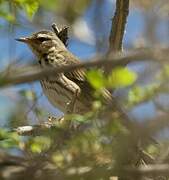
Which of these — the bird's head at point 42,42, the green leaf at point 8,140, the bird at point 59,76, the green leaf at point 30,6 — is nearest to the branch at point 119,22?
the bird at point 59,76

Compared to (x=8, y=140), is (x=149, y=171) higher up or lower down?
higher up

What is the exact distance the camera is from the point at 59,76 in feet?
16.8

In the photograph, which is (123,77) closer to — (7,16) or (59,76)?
(7,16)

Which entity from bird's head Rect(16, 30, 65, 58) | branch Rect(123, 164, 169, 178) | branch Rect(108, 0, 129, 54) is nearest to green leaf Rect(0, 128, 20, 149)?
branch Rect(123, 164, 169, 178)

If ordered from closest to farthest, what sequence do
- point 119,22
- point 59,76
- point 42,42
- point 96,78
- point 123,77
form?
point 123,77 < point 96,78 < point 119,22 < point 59,76 < point 42,42

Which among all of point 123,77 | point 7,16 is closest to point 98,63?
point 123,77

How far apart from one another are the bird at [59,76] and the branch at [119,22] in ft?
1.60

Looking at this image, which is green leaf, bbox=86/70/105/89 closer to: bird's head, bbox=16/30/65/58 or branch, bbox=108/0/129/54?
branch, bbox=108/0/129/54

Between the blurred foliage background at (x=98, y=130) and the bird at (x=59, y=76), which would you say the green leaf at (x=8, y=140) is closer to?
the blurred foliage background at (x=98, y=130)

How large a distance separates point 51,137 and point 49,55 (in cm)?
423

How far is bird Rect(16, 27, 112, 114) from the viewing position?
212 inches

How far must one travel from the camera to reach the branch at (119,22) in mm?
4934

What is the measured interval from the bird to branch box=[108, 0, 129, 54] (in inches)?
19.2

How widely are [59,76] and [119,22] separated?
0.81m
